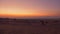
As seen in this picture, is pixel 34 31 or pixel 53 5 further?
pixel 53 5

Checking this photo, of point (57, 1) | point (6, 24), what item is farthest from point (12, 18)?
point (57, 1)

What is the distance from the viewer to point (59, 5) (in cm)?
93

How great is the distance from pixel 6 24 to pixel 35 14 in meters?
0.28

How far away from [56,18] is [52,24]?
0.08m

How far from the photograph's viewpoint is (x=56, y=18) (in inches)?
32.8

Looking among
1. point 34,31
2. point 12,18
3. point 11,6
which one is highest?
point 11,6

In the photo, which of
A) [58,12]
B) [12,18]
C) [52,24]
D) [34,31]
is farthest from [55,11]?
[12,18]

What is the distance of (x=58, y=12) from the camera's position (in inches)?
36.4

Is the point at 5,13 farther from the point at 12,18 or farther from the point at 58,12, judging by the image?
the point at 58,12

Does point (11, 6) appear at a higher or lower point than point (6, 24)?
higher

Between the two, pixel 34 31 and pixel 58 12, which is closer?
pixel 34 31

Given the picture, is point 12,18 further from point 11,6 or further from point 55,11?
point 55,11

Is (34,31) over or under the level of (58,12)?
under

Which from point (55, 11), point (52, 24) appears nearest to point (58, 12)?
point (55, 11)
